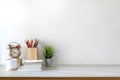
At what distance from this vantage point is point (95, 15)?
203cm

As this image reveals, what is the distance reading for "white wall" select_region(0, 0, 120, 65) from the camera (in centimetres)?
202

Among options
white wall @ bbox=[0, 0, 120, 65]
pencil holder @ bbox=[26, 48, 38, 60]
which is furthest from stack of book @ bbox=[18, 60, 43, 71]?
white wall @ bbox=[0, 0, 120, 65]

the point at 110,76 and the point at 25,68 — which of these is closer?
the point at 110,76

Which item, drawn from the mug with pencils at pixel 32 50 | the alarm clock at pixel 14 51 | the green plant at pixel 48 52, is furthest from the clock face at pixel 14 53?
the green plant at pixel 48 52

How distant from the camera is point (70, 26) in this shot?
204 centimetres

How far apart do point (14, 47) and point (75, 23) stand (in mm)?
676

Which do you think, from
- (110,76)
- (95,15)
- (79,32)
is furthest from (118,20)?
(110,76)

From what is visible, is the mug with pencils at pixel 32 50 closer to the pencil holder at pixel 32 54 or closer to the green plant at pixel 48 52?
the pencil holder at pixel 32 54

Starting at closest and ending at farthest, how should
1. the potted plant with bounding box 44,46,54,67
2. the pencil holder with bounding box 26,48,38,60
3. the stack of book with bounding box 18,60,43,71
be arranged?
the stack of book with bounding box 18,60,43,71 < the pencil holder with bounding box 26,48,38,60 < the potted plant with bounding box 44,46,54,67

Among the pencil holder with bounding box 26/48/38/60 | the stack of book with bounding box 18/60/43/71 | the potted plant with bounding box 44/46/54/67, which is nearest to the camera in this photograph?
the stack of book with bounding box 18/60/43/71

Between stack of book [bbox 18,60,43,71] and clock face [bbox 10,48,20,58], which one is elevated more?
clock face [bbox 10,48,20,58]

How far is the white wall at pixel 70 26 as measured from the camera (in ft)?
6.63

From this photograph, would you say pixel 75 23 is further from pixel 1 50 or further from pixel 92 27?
pixel 1 50

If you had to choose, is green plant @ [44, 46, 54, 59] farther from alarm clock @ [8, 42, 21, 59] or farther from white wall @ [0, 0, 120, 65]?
alarm clock @ [8, 42, 21, 59]
